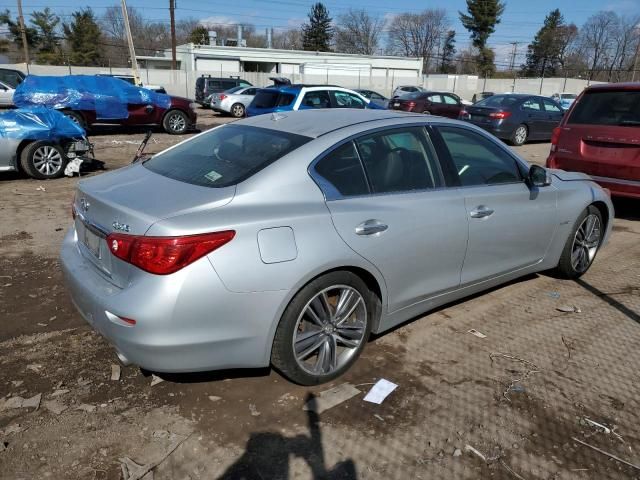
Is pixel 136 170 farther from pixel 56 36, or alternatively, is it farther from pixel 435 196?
pixel 56 36

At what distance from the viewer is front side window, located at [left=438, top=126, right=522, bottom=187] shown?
376 cm

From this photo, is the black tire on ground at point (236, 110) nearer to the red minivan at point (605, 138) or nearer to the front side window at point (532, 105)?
the front side window at point (532, 105)

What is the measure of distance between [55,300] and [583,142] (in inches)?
255

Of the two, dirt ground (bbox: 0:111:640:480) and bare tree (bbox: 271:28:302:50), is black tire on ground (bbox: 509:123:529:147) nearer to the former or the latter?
dirt ground (bbox: 0:111:640:480)

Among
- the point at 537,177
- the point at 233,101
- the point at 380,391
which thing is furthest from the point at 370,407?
the point at 233,101

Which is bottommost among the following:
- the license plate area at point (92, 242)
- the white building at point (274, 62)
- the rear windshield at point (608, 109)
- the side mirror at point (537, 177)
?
the license plate area at point (92, 242)

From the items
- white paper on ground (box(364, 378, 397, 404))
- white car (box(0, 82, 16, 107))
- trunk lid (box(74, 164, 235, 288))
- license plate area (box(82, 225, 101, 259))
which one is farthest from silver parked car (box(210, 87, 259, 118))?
white paper on ground (box(364, 378, 397, 404))

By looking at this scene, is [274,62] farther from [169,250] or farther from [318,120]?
[169,250]

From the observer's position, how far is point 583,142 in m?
6.84

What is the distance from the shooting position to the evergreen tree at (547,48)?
8012 centimetres

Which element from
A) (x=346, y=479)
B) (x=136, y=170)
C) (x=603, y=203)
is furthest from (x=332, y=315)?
(x=603, y=203)

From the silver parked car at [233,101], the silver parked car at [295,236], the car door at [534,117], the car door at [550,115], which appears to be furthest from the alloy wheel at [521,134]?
the silver parked car at [233,101]

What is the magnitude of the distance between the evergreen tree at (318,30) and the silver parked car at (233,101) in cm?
5794

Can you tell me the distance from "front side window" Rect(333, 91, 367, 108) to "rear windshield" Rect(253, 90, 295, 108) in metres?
1.27
